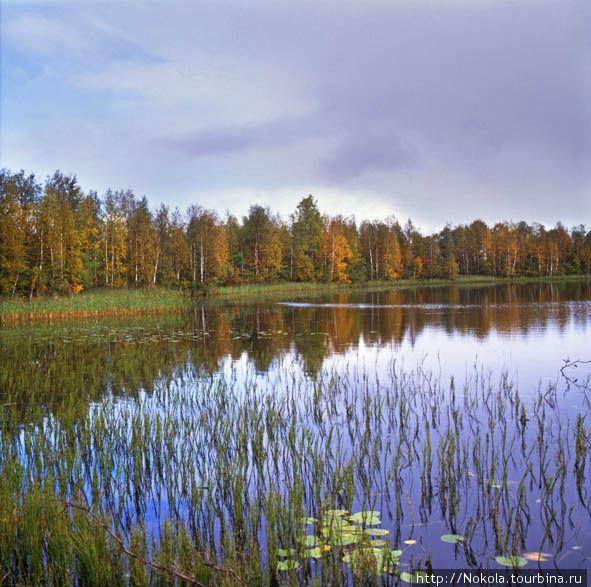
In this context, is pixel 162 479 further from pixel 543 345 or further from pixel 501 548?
pixel 543 345

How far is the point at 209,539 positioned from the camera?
5.01 meters

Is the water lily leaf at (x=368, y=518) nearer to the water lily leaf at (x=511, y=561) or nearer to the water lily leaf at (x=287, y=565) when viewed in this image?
the water lily leaf at (x=287, y=565)

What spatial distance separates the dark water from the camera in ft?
17.7

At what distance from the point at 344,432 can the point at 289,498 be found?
323cm

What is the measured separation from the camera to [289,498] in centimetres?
530

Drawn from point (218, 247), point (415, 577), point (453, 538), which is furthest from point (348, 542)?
point (218, 247)

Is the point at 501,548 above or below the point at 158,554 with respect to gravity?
below

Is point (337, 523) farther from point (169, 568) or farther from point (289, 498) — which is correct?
point (169, 568)

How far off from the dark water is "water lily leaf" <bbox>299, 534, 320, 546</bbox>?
0.64ft

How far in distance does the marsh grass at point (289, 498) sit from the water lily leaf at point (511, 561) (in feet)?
0.19

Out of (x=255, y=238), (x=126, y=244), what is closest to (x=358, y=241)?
(x=255, y=238)

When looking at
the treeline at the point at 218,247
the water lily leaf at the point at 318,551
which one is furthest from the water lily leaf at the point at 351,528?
the treeline at the point at 218,247

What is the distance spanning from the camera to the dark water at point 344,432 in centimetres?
540

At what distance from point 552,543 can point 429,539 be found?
1.11m
